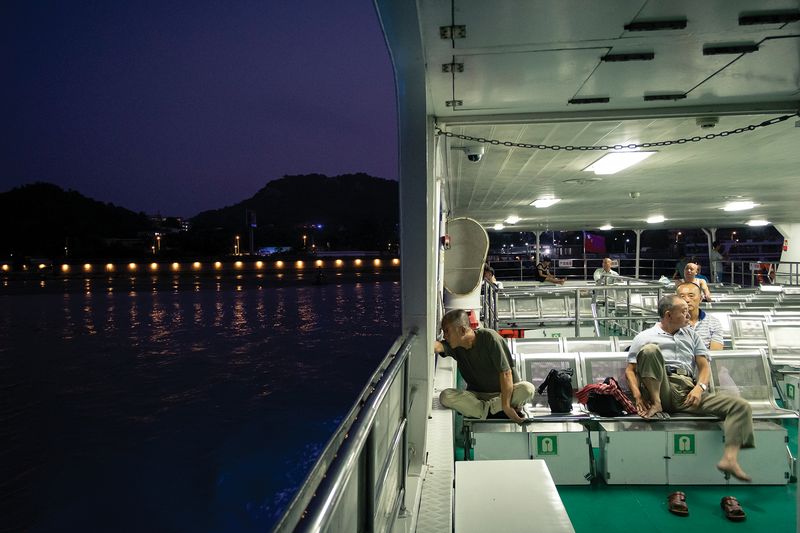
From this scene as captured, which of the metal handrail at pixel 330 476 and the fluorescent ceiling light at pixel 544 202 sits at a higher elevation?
the fluorescent ceiling light at pixel 544 202

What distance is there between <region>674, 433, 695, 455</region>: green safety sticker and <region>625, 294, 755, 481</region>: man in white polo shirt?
0.18m

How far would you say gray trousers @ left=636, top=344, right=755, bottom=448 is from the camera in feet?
13.1

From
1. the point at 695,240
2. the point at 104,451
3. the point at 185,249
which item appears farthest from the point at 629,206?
the point at 185,249

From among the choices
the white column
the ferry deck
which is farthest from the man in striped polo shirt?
the white column

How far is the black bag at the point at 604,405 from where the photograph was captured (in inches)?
169

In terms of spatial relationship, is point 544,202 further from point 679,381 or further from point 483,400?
point 483,400

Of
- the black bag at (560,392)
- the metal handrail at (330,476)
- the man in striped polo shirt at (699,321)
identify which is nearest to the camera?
the metal handrail at (330,476)

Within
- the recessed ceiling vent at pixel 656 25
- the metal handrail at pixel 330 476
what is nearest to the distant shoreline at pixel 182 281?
the recessed ceiling vent at pixel 656 25

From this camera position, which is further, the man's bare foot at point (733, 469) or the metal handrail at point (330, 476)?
the man's bare foot at point (733, 469)

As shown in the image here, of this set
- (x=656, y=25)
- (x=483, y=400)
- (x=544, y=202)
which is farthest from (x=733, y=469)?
(x=544, y=202)

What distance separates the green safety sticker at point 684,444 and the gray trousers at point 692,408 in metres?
0.25

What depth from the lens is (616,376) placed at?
15.5 ft

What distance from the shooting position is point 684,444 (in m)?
4.09

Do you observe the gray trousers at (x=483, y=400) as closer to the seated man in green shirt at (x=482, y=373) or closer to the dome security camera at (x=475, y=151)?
the seated man in green shirt at (x=482, y=373)
